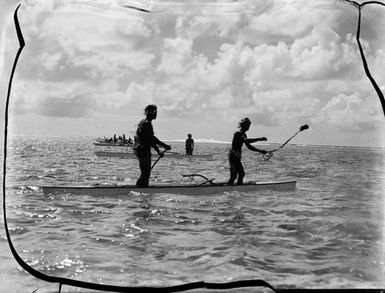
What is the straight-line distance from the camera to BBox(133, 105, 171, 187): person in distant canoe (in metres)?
0.99

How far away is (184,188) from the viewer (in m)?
1.37

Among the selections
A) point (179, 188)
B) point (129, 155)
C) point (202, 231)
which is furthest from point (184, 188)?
point (202, 231)

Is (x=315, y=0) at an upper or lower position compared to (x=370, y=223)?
upper

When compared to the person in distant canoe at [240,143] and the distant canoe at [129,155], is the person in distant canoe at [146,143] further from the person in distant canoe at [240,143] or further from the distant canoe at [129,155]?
the person in distant canoe at [240,143]

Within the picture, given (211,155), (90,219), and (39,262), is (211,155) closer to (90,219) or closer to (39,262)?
(90,219)

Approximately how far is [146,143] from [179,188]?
1.14 ft

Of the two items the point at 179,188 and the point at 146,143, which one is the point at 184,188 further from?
the point at 146,143

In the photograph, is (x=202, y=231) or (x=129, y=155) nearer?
(x=202, y=231)

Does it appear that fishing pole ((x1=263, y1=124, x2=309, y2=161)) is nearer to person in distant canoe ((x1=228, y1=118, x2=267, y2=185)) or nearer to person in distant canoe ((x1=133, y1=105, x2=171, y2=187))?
person in distant canoe ((x1=228, y1=118, x2=267, y2=185))

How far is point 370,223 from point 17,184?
907 mm

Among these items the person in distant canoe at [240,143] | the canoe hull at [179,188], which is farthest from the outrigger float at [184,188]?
the person in distant canoe at [240,143]

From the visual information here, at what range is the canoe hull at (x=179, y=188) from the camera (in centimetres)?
119

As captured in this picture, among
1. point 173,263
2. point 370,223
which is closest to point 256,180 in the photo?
point 370,223

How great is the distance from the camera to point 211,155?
1229 mm
